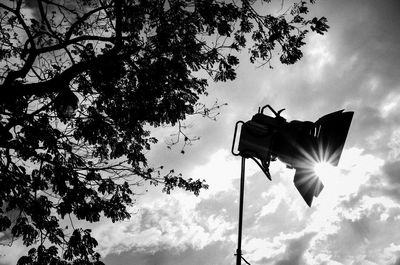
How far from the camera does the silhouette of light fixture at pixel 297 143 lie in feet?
6.98

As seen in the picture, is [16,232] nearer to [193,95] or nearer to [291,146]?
[193,95]

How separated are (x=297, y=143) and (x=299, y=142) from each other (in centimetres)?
2

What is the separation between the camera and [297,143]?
2203 mm

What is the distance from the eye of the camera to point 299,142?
7.19 ft

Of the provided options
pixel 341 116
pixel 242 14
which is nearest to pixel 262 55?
pixel 242 14

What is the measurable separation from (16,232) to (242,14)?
742cm

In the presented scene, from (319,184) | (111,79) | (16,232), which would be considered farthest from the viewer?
(16,232)

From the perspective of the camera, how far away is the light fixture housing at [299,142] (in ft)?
6.98

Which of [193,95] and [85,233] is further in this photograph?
[193,95]

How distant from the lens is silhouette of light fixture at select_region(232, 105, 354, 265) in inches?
83.8

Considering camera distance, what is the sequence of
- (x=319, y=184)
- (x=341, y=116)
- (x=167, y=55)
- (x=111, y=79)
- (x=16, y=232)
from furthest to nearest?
(x=167, y=55)
(x=16, y=232)
(x=111, y=79)
(x=319, y=184)
(x=341, y=116)

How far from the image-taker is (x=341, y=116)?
213cm

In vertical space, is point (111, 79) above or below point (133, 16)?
below

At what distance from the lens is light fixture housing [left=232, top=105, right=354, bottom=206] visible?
2129mm
